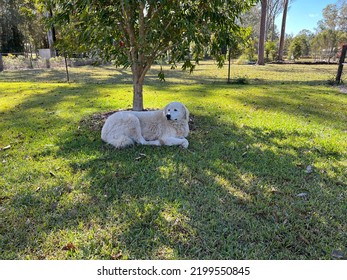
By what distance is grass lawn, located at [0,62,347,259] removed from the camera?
2111 mm

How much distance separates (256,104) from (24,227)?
5.95 m

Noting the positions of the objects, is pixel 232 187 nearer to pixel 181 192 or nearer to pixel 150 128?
pixel 181 192

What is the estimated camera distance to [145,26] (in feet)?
15.3

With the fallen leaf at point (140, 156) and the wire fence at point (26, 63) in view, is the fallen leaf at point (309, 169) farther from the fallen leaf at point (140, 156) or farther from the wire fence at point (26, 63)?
the wire fence at point (26, 63)

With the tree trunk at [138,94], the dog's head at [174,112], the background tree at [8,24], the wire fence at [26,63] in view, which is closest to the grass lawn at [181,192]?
the dog's head at [174,112]

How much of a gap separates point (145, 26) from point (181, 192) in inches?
123

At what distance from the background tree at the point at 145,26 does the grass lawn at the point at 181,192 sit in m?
1.45

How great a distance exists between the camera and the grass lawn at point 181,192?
2.11 metres

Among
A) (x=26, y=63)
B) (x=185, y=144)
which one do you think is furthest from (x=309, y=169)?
(x=26, y=63)

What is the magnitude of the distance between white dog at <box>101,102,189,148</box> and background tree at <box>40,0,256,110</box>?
3.41 feet

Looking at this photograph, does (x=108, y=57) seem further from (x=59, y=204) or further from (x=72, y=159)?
(x=59, y=204)

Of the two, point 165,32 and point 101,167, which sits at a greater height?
point 165,32

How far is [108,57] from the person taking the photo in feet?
18.2
